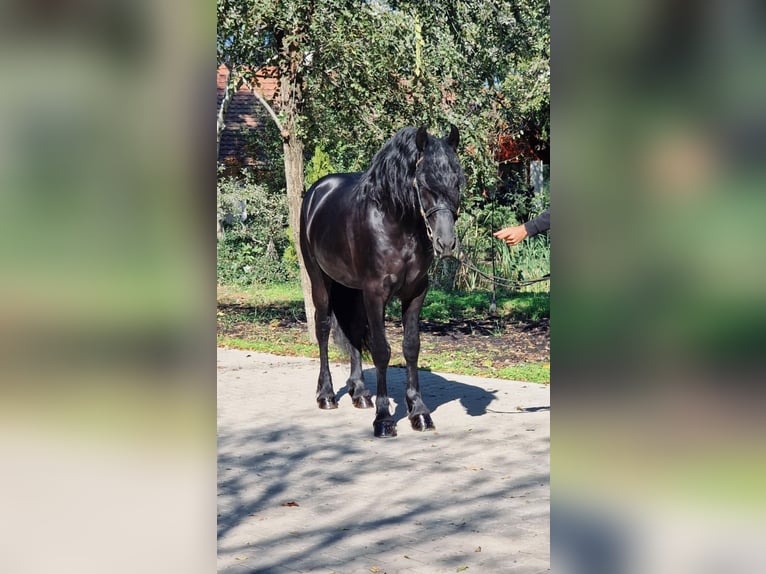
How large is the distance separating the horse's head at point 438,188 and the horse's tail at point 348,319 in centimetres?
193

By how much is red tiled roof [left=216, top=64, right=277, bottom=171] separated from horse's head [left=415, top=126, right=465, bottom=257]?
1453 cm

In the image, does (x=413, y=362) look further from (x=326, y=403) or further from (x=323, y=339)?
(x=323, y=339)

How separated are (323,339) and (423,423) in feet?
5.36

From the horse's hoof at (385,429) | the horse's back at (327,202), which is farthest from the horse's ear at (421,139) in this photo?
the horse's hoof at (385,429)

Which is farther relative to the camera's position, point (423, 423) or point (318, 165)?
point (318, 165)

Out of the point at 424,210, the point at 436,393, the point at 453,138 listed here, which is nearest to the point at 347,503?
the point at 424,210

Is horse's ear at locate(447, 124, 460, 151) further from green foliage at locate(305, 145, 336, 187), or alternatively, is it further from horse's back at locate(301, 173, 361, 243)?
green foliage at locate(305, 145, 336, 187)

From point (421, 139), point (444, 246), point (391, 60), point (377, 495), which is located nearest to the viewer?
point (377, 495)

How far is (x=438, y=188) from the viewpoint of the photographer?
6.86 m
